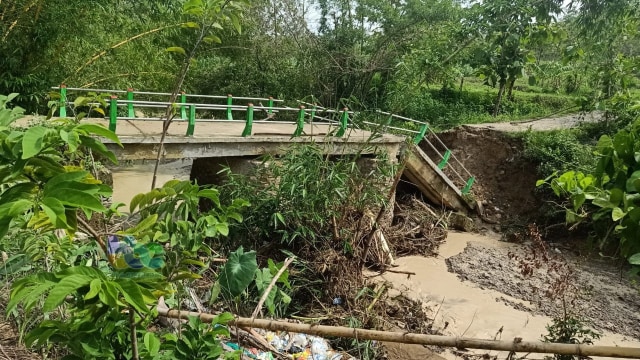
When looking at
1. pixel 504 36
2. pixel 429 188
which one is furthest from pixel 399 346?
pixel 429 188

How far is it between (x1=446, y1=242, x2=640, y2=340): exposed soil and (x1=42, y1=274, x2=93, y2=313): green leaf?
6252 mm

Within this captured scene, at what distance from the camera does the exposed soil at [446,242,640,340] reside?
276 inches

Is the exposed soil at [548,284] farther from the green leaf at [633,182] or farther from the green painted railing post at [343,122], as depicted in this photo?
the green leaf at [633,182]

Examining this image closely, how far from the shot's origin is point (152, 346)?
4.83 feet

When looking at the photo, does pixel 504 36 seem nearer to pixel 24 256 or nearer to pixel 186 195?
pixel 186 195

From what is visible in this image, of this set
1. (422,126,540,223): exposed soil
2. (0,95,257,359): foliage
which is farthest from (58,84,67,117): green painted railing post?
(422,126,540,223): exposed soil

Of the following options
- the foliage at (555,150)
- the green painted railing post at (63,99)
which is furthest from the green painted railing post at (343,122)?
the foliage at (555,150)

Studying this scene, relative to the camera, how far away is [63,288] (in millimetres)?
1062

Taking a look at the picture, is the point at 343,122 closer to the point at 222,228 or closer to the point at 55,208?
the point at 222,228

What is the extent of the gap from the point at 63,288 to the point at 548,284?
795 centimetres

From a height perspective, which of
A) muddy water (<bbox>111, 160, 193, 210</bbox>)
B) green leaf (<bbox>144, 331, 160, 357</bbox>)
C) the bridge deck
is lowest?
muddy water (<bbox>111, 160, 193, 210</bbox>)

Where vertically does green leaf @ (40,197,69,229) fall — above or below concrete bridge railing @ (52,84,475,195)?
above

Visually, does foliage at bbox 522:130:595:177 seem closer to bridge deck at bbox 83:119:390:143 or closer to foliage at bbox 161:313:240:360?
bridge deck at bbox 83:119:390:143

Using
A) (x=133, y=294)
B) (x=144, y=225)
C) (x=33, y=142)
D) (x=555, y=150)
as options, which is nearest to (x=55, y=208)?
(x=33, y=142)
